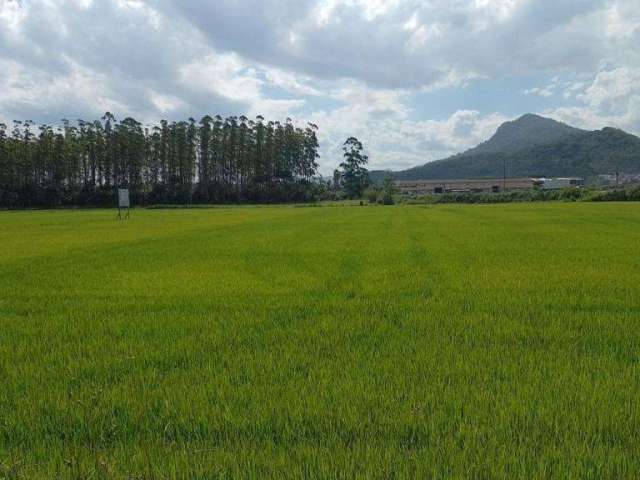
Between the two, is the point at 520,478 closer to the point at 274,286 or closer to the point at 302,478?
the point at 302,478

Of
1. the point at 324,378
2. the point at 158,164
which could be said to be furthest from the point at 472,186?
the point at 324,378

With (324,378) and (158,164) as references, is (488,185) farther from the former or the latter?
(324,378)

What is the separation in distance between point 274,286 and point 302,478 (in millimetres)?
7053

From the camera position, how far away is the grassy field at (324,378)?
316cm

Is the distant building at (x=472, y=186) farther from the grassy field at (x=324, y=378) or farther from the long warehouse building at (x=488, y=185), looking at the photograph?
the grassy field at (x=324, y=378)

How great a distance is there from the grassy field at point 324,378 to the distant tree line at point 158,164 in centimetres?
8382

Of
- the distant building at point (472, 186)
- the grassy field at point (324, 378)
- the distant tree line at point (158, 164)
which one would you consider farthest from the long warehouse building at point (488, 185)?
the grassy field at point (324, 378)

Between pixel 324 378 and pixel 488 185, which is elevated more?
pixel 488 185

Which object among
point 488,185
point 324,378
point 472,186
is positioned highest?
point 488,185

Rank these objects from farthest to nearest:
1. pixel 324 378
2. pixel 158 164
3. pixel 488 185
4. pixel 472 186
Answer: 1. pixel 472 186
2. pixel 488 185
3. pixel 158 164
4. pixel 324 378

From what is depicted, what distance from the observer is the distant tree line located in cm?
8294

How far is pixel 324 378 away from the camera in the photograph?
4480 mm

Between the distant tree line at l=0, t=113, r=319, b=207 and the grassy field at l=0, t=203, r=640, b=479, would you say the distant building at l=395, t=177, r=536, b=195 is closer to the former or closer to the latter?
the distant tree line at l=0, t=113, r=319, b=207

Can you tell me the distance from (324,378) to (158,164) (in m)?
101
